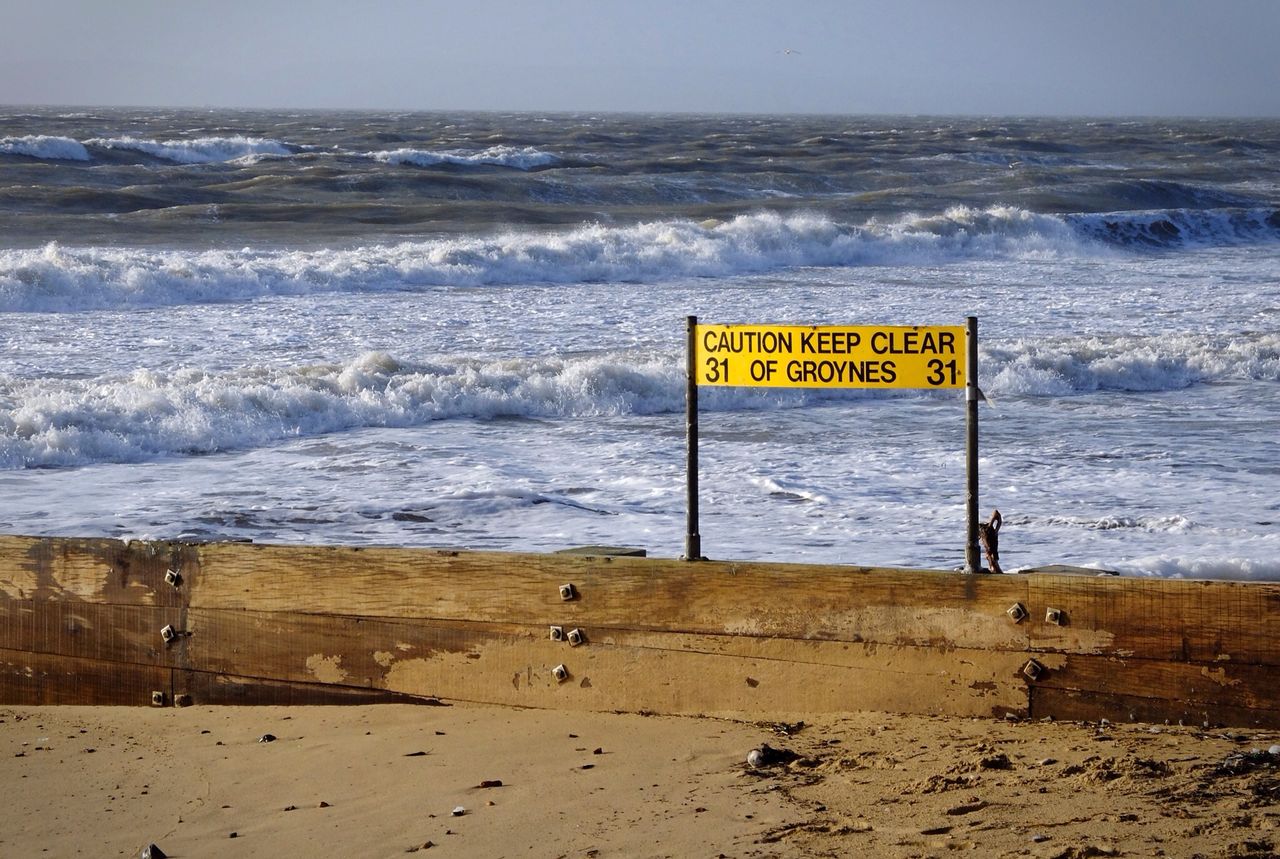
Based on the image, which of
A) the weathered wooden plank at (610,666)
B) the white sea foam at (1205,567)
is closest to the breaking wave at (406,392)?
the white sea foam at (1205,567)

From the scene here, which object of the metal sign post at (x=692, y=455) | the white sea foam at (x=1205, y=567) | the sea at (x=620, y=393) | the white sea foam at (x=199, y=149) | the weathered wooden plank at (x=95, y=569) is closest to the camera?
the metal sign post at (x=692, y=455)

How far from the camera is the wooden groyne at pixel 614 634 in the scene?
4773 millimetres

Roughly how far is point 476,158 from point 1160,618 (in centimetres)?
6048

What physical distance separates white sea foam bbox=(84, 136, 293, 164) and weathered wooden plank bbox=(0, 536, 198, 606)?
190 ft

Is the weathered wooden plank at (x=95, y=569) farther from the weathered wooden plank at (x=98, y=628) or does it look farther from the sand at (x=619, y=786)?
the sand at (x=619, y=786)

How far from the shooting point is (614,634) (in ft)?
17.1

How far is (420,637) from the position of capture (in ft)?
17.6

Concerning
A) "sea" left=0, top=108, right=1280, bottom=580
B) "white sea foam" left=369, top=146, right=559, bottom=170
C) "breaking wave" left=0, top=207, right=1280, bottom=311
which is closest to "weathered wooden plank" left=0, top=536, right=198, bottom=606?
"sea" left=0, top=108, right=1280, bottom=580

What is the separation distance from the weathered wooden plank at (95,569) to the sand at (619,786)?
481 millimetres

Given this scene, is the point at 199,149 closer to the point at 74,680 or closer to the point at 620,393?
the point at 620,393

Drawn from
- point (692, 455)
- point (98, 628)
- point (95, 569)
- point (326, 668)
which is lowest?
point (326, 668)

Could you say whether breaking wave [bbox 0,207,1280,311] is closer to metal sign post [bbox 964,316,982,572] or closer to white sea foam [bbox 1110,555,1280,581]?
white sea foam [bbox 1110,555,1280,581]

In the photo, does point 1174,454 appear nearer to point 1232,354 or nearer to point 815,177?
point 1232,354

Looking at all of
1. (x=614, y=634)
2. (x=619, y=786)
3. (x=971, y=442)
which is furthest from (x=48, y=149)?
(x=619, y=786)
